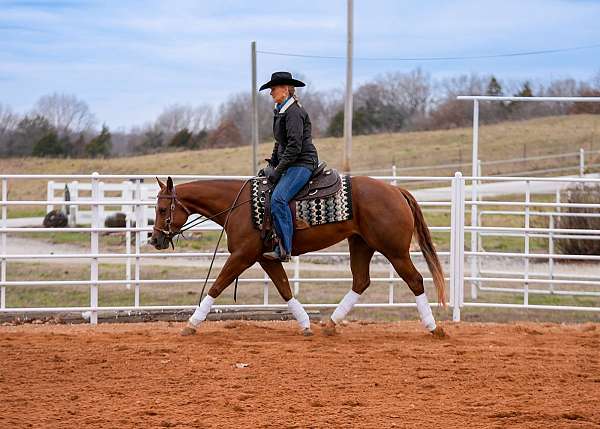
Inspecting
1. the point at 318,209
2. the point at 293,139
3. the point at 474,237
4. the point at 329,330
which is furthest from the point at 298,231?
the point at 474,237

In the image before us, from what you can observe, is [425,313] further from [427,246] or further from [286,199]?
[286,199]

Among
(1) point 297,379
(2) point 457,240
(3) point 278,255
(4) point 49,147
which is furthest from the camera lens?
(4) point 49,147

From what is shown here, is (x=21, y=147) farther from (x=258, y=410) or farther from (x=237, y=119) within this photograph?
(x=258, y=410)

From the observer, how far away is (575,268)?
17.0 metres

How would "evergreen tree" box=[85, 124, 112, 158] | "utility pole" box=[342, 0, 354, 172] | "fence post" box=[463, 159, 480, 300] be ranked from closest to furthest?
1. "fence post" box=[463, 159, 480, 300]
2. "utility pole" box=[342, 0, 354, 172]
3. "evergreen tree" box=[85, 124, 112, 158]

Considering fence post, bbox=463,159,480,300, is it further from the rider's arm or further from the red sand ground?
the rider's arm

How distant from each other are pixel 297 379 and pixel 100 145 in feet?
131

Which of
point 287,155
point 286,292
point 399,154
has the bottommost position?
point 286,292

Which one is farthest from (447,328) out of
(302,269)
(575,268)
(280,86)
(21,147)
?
(21,147)

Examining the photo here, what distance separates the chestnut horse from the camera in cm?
905

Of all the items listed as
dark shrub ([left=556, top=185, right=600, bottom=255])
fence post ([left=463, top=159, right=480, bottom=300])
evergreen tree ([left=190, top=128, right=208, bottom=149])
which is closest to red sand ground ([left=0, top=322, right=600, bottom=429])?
fence post ([left=463, top=159, right=480, bottom=300])

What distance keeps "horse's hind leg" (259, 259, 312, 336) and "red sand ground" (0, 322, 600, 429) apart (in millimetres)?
159

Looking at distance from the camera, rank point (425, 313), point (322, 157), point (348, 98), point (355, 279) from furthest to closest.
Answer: point (322, 157) < point (348, 98) < point (355, 279) < point (425, 313)

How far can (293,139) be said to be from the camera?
875 centimetres
